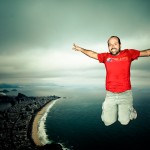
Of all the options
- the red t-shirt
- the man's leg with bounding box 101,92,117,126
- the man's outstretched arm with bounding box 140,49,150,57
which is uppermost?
the man's outstretched arm with bounding box 140,49,150,57

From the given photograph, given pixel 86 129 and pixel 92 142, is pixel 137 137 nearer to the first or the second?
pixel 92 142

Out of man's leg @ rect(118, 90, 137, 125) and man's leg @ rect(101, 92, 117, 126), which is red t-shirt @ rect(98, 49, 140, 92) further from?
man's leg @ rect(101, 92, 117, 126)

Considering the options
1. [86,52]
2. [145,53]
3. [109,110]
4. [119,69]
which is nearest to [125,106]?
[109,110]

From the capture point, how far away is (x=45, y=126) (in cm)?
10319

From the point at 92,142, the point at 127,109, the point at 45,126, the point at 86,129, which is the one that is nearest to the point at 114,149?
the point at 92,142

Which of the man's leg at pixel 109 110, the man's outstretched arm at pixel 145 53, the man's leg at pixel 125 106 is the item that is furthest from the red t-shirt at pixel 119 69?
the man's leg at pixel 109 110

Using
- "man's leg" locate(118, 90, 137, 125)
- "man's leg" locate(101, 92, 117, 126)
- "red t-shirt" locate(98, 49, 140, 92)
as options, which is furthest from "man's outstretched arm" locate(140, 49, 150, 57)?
"man's leg" locate(101, 92, 117, 126)

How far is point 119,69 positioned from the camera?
768 centimetres

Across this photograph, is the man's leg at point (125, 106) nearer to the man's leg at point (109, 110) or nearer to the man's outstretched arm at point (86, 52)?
the man's leg at point (109, 110)

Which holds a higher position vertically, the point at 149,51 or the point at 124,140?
the point at 149,51

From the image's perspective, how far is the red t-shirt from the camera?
25.1 feet

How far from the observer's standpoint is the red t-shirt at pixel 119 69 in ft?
25.1

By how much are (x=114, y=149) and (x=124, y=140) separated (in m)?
10.3

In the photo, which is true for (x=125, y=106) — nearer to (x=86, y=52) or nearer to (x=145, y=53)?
(x=145, y=53)
